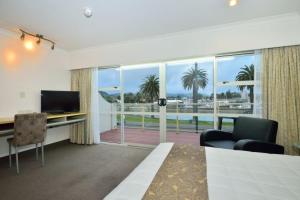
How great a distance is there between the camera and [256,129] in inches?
98.3

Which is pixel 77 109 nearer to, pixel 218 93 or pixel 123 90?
pixel 123 90

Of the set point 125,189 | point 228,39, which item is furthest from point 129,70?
point 125,189

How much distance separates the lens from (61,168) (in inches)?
→ 107

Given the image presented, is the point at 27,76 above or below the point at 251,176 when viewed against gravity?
above

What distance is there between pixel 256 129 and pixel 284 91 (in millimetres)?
821

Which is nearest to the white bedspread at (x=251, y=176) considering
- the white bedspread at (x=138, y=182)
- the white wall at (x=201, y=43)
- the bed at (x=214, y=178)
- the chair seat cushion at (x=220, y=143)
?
the bed at (x=214, y=178)

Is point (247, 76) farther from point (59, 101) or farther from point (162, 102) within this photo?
point (59, 101)

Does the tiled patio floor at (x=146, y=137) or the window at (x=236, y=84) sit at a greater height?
the window at (x=236, y=84)

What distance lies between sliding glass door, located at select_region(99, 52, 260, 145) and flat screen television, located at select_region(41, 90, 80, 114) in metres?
0.69

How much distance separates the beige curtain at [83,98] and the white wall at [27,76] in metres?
0.27

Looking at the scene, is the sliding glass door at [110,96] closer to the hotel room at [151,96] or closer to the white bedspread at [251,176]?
the hotel room at [151,96]

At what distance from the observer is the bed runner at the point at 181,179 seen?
94 cm

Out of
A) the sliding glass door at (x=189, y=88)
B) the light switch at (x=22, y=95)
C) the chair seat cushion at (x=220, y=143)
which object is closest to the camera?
the chair seat cushion at (x=220, y=143)

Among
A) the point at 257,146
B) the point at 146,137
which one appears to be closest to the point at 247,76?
the point at 257,146
